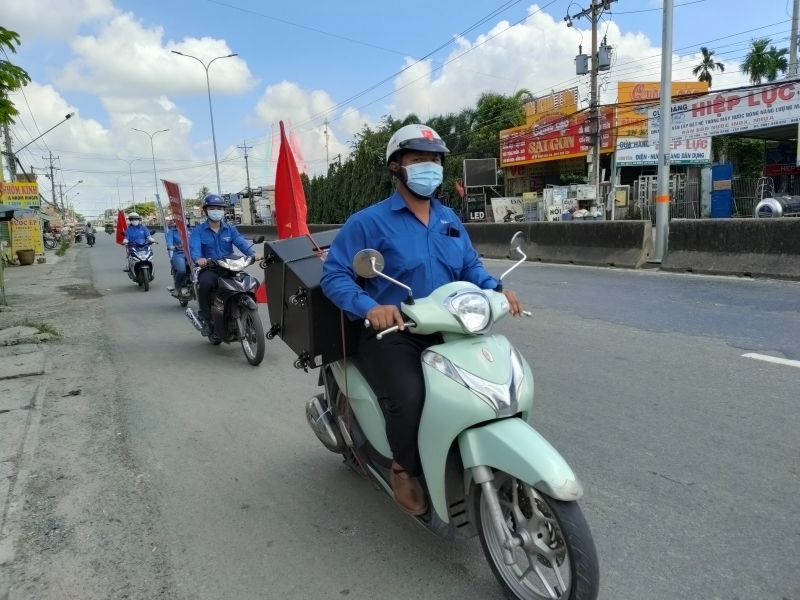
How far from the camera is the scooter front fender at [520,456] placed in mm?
2068

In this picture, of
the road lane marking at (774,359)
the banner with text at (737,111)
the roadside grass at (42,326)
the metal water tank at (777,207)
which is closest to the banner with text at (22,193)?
the roadside grass at (42,326)

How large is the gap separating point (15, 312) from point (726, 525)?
11.0 metres

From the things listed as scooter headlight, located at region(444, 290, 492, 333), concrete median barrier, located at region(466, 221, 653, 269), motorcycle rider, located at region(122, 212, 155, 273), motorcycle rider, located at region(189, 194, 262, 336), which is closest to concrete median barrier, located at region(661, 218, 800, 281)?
concrete median barrier, located at region(466, 221, 653, 269)

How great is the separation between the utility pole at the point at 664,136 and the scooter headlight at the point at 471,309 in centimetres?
1026

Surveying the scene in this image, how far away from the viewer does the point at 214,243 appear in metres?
7.18

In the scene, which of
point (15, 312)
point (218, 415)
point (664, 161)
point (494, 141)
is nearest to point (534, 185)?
point (494, 141)

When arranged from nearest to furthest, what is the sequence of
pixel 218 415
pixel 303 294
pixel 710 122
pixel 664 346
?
pixel 303 294 < pixel 218 415 < pixel 664 346 < pixel 710 122

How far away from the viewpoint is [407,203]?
279cm

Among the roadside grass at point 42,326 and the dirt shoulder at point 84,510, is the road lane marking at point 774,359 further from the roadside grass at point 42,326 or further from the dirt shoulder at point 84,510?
the roadside grass at point 42,326

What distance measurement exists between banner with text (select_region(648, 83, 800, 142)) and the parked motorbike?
17715 mm

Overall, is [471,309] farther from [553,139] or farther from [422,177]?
[553,139]

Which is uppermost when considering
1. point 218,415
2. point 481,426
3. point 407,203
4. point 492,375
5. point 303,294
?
point 407,203

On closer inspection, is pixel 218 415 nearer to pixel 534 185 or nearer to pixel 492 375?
pixel 492 375

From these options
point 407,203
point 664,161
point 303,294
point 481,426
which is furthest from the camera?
point 664,161
